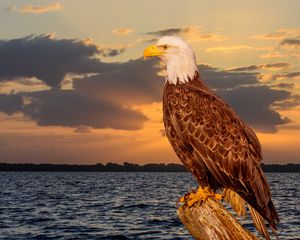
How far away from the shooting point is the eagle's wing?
1035cm

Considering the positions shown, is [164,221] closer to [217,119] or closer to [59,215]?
[59,215]

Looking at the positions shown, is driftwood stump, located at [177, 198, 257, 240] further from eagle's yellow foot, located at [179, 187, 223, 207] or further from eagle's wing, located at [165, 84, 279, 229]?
eagle's wing, located at [165, 84, 279, 229]

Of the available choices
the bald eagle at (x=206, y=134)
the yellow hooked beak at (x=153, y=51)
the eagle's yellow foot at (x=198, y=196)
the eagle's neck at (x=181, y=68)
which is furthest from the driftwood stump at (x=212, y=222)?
the yellow hooked beak at (x=153, y=51)

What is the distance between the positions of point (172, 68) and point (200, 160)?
5.39 feet

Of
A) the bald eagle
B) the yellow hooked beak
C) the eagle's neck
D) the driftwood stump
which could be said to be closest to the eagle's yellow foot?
the driftwood stump

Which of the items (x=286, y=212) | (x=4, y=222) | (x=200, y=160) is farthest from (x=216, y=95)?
(x=286, y=212)

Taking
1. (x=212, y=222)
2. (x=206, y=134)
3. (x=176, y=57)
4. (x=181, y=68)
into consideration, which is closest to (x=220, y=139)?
(x=206, y=134)

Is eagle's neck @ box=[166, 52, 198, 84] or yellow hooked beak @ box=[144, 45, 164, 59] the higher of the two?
yellow hooked beak @ box=[144, 45, 164, 59]

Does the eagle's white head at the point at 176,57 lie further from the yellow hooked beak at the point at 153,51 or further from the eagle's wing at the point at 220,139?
the eagle's wing at the point at 220,139

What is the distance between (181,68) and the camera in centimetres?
1109

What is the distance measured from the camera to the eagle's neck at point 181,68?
11.0 meters

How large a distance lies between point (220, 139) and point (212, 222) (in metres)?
1.76

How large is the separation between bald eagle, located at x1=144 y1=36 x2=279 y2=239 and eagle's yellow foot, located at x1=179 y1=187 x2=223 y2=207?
23cm

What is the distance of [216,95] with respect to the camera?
11.2 m
